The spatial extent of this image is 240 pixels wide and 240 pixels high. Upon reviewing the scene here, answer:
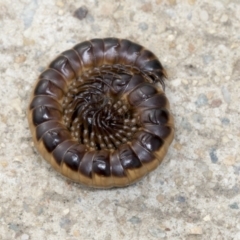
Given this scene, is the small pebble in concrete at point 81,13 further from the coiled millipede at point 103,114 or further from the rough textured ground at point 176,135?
the coiled millipede at point 103,114

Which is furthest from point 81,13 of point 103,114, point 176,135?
point 176,135

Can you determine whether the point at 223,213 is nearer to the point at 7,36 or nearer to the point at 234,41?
the point at 234,41

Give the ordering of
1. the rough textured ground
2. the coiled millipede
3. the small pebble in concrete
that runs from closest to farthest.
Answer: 1. the coiled millipede
2. the rough textured ground
3. the small pebble in concrete

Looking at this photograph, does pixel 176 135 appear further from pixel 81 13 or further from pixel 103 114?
pixel 81 13

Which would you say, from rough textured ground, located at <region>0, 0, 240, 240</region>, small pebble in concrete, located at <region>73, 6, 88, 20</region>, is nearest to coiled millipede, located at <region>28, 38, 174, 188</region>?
rough textured ground, located at <region>0, 0, 240, 240</region>

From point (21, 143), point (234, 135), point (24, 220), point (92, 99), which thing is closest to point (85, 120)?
point (92, 99)

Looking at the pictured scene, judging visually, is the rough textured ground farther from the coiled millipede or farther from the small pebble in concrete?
the coiled millipede
